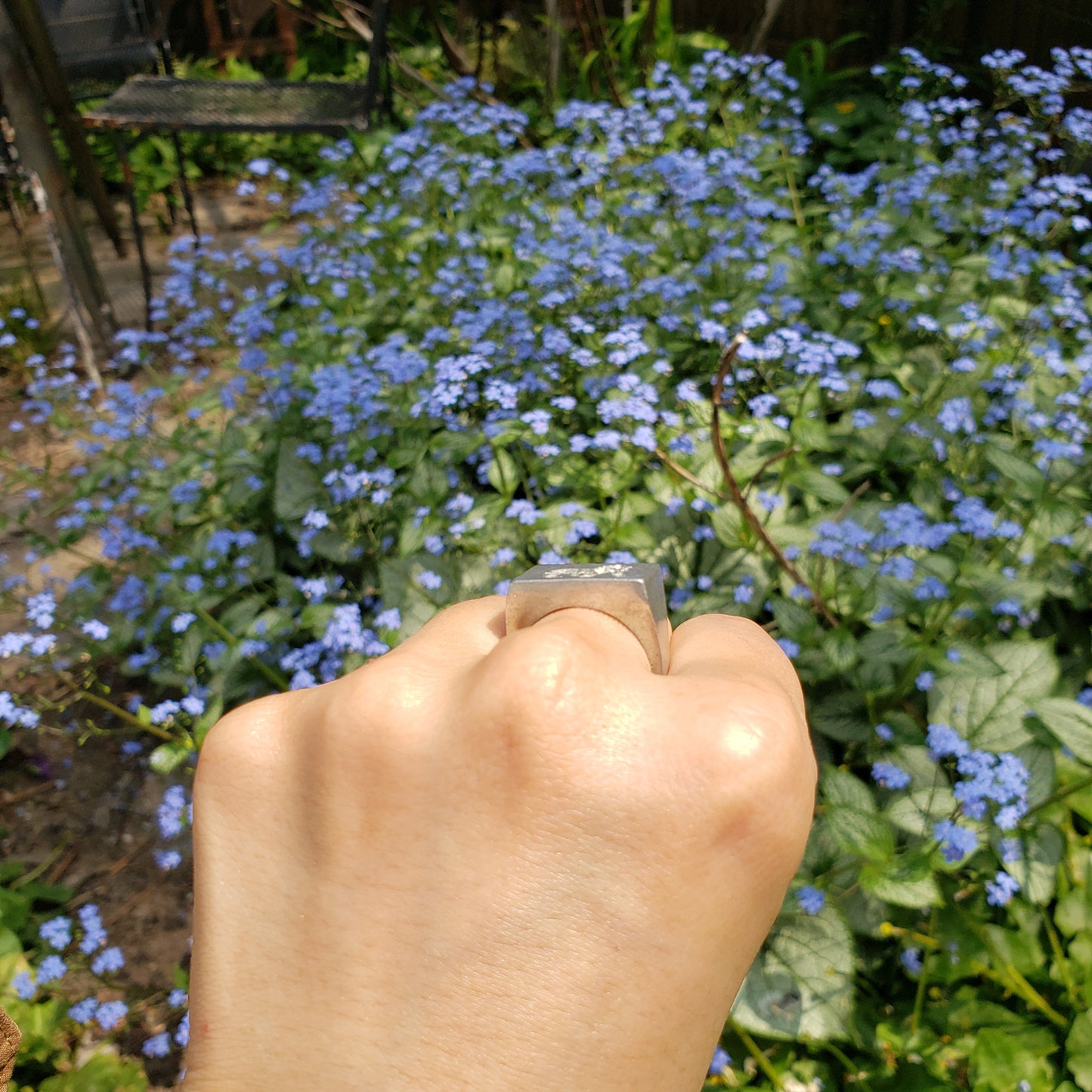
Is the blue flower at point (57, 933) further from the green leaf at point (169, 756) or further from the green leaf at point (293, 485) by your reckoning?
the green leaf at point (293, 485)

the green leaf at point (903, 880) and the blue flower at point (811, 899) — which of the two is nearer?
the green leaf at point (903, 880)

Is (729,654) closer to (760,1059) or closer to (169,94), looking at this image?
(760,1059)

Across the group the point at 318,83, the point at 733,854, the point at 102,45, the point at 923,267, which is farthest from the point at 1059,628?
the point at 102,45

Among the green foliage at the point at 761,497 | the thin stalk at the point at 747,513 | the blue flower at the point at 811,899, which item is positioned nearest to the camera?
the thin stalk at the point at 747,513

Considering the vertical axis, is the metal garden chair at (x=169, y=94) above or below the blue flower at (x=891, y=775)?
above

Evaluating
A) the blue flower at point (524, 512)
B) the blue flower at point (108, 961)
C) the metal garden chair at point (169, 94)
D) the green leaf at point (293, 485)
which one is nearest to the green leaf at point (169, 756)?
the blue flower at point (108, 961)

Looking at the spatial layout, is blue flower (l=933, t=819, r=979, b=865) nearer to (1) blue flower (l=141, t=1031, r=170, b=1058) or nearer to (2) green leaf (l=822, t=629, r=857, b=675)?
(2) green leaf (l=822, t=629, r=857, b=675)

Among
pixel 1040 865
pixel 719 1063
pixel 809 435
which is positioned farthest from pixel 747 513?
pixel 719 1063
